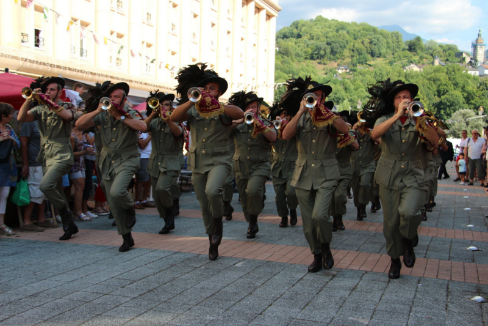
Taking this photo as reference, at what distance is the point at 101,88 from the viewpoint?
26.1 feet

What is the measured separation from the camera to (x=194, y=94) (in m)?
6.19

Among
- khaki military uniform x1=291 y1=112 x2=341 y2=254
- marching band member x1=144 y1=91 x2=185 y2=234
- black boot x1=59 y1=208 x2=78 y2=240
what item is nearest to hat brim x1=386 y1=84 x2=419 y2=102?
khaki military uniform x1=291 y1=112 x2=341 y2=254

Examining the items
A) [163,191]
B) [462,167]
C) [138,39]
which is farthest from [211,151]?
[138,39]

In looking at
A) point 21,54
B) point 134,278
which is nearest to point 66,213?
point 134,278

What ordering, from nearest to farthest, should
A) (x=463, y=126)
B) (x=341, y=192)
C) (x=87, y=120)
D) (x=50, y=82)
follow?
(x=87, y=120) < (x=50, y=82) < (x=341, y=192) < (x=463, y=126)

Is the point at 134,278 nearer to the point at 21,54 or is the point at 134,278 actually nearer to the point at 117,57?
the point at 21,54

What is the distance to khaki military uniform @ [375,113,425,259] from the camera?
567cm

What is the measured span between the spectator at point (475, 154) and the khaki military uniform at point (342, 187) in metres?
13.6

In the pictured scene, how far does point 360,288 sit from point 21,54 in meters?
18.8

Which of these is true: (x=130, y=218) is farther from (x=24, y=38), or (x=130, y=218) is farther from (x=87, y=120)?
(x=24, y=38)

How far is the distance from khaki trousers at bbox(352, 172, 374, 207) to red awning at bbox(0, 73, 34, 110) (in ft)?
21.8

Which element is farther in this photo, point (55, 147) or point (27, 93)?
point (55, 147)

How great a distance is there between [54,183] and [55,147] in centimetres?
59

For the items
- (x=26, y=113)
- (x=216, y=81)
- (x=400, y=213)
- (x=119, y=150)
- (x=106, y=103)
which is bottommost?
(x=400, y=213)
